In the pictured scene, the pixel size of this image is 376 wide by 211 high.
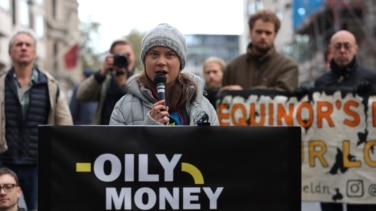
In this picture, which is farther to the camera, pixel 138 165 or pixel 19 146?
pixel 19 146

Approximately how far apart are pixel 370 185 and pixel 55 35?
77.7m

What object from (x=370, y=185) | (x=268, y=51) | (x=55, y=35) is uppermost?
(x=55, y=35)

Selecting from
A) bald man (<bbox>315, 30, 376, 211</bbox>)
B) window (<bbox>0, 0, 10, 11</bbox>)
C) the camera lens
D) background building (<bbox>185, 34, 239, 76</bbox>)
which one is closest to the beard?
bald man (<bbox>315, 30, 376, 211</bbox>)

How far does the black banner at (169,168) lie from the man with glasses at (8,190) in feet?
7.82

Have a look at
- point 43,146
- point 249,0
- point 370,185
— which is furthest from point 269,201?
point 249,0

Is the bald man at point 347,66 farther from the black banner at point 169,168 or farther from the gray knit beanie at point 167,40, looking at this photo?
the black banner at point 169,168

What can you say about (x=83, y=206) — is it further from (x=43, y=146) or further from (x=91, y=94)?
(x=91, y=94)

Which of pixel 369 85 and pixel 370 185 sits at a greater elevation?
pixel 369 85

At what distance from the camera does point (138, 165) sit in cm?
393

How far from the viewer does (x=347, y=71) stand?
708 centimetres

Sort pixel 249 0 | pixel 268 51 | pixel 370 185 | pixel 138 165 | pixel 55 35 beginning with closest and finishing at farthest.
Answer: pixel 138 165 < pixel 370 185 < pixel 268 51 < pixel 55 35 < pixel 249 0

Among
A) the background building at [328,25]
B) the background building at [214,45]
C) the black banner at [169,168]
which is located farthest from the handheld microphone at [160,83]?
the background building at [214,45]

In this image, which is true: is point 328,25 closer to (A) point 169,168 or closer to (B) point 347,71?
(B) point 347,71

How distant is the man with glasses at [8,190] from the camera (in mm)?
6260
